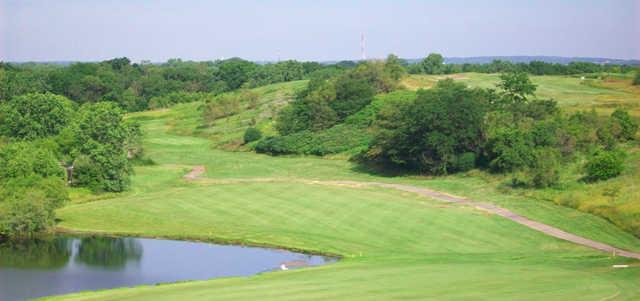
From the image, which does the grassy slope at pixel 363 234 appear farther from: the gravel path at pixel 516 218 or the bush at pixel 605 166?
the bush at pixel 605 166

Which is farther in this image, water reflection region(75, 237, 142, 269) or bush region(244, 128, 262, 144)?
bush region(244, 128, 262, 144)

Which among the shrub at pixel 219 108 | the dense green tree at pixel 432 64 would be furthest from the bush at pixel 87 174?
the dense green tree at pixel 432 64

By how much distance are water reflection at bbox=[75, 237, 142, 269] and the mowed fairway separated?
1.76m

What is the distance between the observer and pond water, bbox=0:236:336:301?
134 ft

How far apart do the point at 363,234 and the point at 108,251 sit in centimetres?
1481

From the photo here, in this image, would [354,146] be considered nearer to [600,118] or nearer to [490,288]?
[600,118]

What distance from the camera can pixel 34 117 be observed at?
86.2 meters

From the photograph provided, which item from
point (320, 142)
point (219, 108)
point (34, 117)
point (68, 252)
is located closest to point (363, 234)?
point (68, 252)

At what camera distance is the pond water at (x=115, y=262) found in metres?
40.8

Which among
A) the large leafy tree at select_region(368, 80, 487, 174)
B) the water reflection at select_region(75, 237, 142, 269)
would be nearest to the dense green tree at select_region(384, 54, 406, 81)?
the large leafy tree at select_region(368, 80, 487, 174)

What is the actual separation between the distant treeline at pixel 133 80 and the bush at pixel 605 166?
96032 millimetres

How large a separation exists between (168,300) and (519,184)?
115ft

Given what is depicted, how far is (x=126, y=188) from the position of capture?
2576 inches

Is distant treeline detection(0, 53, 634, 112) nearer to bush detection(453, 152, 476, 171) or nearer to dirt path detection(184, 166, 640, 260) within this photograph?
bush detection(453, 152, 476, 171)
